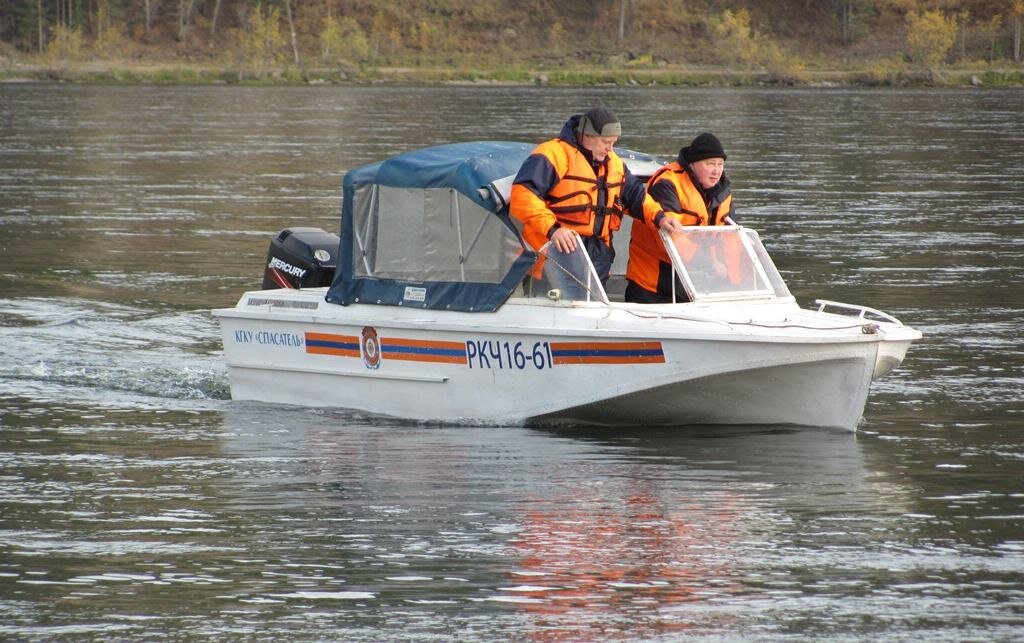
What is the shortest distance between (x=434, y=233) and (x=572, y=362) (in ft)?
4.71

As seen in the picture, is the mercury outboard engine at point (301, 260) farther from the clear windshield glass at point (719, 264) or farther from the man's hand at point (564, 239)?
the clear windshield glass at point (719, 264)

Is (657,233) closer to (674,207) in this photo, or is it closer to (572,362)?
(674,207)

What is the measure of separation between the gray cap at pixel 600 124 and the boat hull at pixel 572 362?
1.09 metres

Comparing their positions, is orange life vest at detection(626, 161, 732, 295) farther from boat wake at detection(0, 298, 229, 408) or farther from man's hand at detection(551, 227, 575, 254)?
boat wake at detection(0, 298, 229, 408)

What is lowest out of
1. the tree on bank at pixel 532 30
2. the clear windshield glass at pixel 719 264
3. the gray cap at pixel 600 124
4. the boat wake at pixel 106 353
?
the boat wake at pixel 106 353

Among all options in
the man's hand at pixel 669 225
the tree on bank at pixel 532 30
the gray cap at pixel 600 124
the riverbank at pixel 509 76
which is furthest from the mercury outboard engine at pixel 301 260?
the tree on bank at pixel 532 30

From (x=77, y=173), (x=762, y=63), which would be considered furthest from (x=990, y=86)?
(x=77, y=173)

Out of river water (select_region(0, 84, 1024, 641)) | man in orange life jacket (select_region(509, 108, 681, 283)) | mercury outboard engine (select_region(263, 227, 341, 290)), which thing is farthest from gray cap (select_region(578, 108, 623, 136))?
mercury outboard engine (select_region(263, 227, 341, 290))

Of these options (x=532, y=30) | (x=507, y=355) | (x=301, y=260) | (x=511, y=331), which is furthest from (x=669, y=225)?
(x=532, y=30)

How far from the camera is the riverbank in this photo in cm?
7919

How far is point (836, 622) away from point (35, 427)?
6232mm

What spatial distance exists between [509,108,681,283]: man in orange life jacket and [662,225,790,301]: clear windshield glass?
0.18m

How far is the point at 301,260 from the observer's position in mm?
12750

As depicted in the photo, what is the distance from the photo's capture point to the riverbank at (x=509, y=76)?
3118 inches
